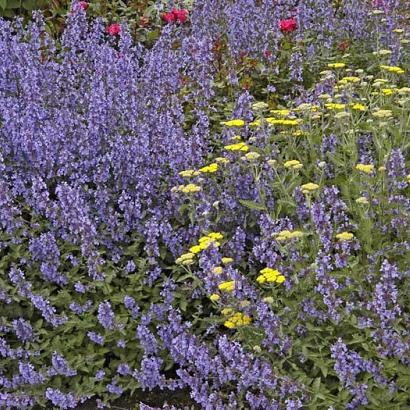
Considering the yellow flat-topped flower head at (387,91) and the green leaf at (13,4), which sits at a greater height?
the green leaf at (13,4)

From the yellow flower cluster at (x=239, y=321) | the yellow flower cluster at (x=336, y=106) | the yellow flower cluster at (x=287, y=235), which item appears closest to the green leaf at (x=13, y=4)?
the yellow flower cluster at (x=336, y=106)

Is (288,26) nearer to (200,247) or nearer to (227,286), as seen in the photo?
(200,247)

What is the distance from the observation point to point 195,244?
4.24m

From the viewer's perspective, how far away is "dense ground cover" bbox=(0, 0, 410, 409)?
354 cm

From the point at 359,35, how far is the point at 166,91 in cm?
182

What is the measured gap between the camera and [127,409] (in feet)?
12.7

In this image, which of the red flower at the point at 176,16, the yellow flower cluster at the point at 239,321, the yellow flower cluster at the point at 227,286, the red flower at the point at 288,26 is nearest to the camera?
the yellow flower cluster at the point at 227,286

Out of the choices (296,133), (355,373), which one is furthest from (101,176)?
(355,373)

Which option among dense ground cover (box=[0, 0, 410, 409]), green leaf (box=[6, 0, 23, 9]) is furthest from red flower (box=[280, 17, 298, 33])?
green leaf (box=[6, 0, 23, 9])

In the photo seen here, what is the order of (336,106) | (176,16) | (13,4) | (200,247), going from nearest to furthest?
(200,247) < (336,106) < (176,16) < (13,4)

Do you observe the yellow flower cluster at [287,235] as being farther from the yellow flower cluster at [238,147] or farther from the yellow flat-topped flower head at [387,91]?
the yellow flat-topped flower head at [387,91]

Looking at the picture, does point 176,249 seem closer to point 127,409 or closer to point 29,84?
point 127,409

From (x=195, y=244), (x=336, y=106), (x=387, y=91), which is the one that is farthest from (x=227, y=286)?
(x=387, y=91)

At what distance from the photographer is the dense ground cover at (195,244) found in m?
3.54
